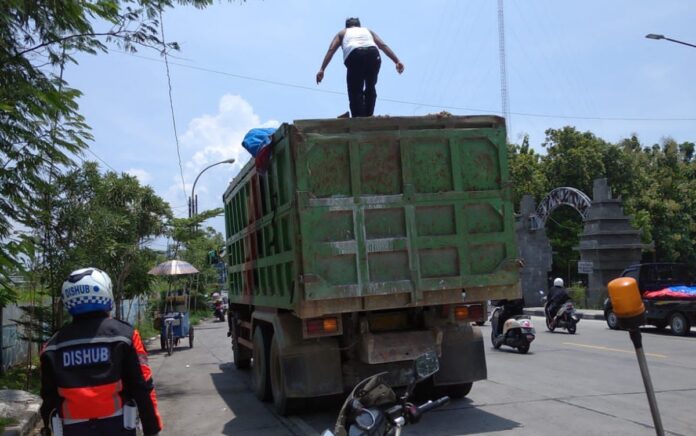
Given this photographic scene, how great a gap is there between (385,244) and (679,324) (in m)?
12.6

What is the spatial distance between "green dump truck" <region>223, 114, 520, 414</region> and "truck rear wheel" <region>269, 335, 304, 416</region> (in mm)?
30

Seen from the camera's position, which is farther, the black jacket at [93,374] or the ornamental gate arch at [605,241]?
the ornamental gate arch at [605,241]

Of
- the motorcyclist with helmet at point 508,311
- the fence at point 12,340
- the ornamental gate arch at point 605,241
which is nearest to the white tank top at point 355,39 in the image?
the motorcyclist with helmet at point 508,311

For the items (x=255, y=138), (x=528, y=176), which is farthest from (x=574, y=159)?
(x=255, y=138)

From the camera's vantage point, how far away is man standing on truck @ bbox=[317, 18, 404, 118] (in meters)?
8.66

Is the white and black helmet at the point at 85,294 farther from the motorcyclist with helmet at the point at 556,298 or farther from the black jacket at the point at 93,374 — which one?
the motorcyclist with helmet at the point at 556,298

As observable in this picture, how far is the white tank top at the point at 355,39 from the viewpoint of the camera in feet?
28.4

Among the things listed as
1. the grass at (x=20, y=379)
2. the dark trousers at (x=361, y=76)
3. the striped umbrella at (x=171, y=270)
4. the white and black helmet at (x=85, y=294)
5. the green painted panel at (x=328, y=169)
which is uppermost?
the dark trousers at (x=361, y=76)

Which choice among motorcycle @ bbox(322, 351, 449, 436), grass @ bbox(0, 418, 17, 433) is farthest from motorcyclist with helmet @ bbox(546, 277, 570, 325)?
motorcycle @ bbox(322, 351, 449, 436)

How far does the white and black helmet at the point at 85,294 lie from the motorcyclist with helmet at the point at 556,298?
15758mm

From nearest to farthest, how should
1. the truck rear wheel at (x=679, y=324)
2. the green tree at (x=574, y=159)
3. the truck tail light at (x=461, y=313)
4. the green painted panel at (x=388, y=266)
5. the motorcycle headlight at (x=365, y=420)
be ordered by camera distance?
the motorcycle headlight at (x=365, y=420) → the green painted panel at (x=388, y=266) → the truck tail light at (x=461, y=313) → the truck rear wheel at (x=679, y=324) → the green tree at (x=574, y=159)

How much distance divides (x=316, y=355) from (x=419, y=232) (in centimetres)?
181

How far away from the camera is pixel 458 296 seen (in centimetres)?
739

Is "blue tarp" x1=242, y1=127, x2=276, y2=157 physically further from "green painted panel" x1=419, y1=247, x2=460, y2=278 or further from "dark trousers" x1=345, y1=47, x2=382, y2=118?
"green painted panel" x1=419, y1=247, x2=460, y2=278
